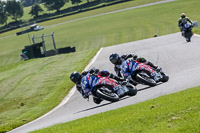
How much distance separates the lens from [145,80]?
14281mm

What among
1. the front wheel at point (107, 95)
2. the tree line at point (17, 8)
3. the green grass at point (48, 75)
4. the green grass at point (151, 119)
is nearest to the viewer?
the green grass at point (151, 119)

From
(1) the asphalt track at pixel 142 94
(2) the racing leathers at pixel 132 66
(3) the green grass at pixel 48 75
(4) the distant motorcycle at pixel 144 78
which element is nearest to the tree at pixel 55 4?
(3) the green grass at pixel 48 75

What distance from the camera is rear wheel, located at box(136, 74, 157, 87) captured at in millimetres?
14258

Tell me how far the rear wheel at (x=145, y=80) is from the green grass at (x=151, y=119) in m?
2.47

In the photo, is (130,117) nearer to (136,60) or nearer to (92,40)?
(136,60)

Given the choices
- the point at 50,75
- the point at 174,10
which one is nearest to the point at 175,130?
the point at 50,75

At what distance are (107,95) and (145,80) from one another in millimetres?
1524

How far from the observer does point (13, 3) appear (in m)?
155

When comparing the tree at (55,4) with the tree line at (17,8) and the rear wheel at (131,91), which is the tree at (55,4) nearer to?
the tree line at (17,8)

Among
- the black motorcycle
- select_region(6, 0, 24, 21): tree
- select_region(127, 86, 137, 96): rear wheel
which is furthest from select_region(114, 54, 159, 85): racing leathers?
select_region(6, 0, 24, 21): tree

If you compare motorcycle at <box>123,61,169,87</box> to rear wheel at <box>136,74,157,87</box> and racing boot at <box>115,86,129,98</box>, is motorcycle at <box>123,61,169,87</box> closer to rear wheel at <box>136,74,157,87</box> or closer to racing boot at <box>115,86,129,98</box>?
rear wheel at <box>136,74,157,87</box>

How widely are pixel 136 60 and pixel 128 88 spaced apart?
3.70 ft

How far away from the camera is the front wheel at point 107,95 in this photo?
13711 mm

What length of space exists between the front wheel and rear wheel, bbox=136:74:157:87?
42.8 inches
